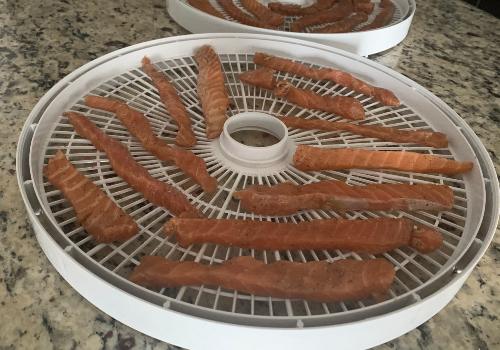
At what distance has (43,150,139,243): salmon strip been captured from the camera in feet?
2.46

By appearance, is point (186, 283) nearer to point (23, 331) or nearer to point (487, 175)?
point (23, 331)

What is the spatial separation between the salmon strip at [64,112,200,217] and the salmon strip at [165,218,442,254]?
1.9 inches

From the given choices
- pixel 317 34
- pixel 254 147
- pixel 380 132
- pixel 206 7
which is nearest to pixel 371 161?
pixel 380 132

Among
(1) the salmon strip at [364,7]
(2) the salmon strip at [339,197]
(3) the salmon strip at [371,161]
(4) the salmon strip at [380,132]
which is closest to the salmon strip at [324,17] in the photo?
(1) the salmon strip at [364,7]

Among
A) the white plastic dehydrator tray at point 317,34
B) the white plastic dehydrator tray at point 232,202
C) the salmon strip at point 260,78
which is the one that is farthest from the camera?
the white plastic dehydrator tray at point 317,34

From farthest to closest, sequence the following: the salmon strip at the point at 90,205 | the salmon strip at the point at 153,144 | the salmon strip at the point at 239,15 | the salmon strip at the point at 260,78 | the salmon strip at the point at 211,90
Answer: the salmon strip at the point at 239,15
the salmon strip at the point at 260,78
the salmon strip at the point at 211,90
the salmon strip at the point at 153,144
the salmon strip at the point at 90,205

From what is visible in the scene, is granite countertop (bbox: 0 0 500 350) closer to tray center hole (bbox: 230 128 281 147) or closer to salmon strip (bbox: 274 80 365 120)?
salmon strip (bbox: 274 80 365 120)

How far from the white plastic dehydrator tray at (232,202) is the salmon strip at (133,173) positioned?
0.07 ft

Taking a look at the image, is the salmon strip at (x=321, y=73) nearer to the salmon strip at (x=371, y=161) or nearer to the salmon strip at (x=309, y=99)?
the salmon strip at (x=309, y=99)

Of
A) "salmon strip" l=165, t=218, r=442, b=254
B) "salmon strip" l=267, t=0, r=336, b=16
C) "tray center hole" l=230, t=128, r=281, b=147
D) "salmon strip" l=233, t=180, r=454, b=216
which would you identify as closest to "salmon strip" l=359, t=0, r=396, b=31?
"salmon strip" l=267, t=0, r=336, b=16

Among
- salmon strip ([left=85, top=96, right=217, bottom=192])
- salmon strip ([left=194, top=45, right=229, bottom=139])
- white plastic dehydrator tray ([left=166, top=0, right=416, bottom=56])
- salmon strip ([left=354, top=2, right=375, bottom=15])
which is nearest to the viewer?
salmon strip ([left=85, top=96, right=217, bottom=192])

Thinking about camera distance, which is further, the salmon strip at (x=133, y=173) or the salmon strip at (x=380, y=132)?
the salmon strip at (x=380, y=132)

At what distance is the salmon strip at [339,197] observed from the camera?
0.83m

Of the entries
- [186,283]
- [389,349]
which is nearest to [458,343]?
[389,349]
